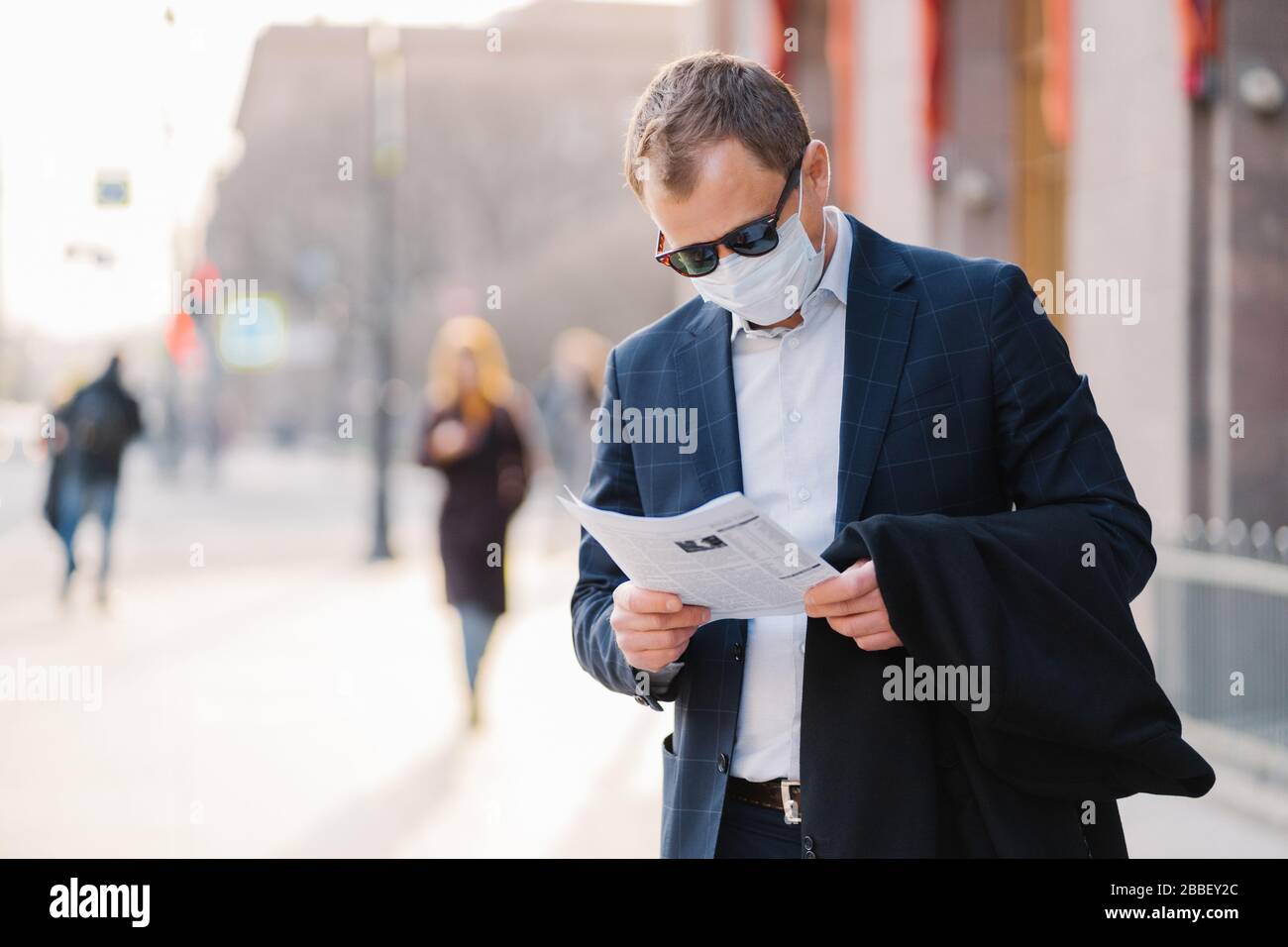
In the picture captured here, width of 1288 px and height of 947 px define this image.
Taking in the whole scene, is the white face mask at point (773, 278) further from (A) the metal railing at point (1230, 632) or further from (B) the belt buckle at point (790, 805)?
(A) the metal railing at point (1230, 632)

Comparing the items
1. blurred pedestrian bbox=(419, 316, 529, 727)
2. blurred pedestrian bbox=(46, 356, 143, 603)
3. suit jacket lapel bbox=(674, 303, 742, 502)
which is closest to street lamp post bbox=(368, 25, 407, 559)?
blurred pedestrian bbox=(46, 356, 143, 603)

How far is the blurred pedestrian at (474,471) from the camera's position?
7.64 meters

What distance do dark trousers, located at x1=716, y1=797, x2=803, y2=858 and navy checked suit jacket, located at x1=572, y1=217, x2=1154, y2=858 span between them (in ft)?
0.11

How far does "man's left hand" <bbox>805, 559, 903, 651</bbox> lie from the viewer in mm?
2062

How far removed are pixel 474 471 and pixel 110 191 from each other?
177 inches

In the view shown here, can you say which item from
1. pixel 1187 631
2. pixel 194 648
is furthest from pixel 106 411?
pixel 1187 631

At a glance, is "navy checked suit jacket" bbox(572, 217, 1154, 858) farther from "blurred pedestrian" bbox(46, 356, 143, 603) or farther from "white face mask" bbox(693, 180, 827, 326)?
"blurred pedestrian" bbox(46, 356, 143, 603)

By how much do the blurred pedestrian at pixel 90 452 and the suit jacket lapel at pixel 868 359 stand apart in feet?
34.8

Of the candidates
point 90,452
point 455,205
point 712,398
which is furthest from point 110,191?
point 455,205

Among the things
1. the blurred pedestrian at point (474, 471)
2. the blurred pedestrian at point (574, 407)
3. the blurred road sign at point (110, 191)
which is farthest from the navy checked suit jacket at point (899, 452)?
the blurred pedestrian at point (574, 407)

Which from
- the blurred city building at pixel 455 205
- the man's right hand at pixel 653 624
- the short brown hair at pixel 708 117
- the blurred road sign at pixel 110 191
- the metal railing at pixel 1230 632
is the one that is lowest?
the metal railing at pixel 1230 632

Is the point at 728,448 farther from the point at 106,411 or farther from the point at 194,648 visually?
the point at 106,411

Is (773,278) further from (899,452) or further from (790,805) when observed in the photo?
(790,805)
